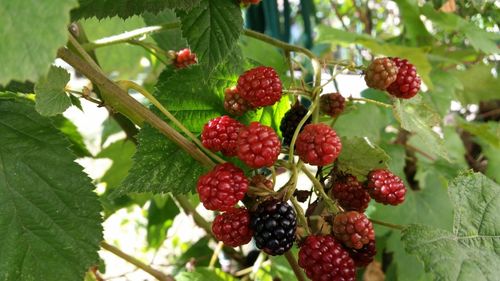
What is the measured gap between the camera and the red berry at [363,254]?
607 mm

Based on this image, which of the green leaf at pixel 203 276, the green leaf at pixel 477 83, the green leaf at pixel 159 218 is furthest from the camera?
the green leaf at pixel 477 83

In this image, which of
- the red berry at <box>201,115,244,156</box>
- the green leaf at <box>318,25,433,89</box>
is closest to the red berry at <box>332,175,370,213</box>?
the red berry at <box>201,115,244,156</box>

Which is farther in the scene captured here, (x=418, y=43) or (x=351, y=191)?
(x=418, y=43)

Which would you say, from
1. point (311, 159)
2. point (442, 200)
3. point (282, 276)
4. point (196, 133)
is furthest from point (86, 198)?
point (442, 200)

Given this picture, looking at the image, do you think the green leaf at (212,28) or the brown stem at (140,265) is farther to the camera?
the brown stem at (140,265)

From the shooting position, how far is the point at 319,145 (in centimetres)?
56

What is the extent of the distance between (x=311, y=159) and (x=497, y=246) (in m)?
0.24

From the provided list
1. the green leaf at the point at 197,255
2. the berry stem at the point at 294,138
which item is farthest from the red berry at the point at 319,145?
the green leaf at the point at 197,255

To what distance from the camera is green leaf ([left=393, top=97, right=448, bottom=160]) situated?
699 millimetres

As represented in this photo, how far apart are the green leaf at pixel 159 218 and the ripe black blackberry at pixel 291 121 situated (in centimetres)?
62

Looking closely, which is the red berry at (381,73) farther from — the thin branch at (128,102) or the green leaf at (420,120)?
the thin branch at (128,102)

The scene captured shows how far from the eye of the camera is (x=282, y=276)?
90cm

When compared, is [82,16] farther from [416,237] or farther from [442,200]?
[442,200]

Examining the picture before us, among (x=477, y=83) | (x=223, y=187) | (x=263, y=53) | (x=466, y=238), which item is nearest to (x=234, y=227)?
(x=223, y=187)
